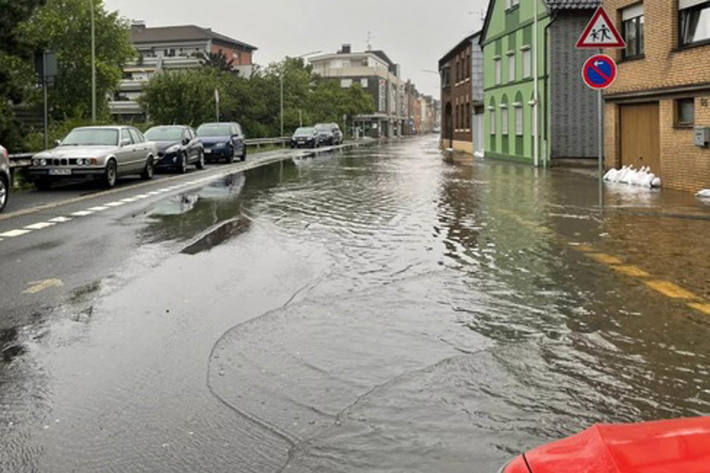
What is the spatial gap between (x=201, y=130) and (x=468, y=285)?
31359mm

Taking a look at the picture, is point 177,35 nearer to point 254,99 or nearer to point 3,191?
point 254,99

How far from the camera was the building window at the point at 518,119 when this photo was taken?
35812 mm

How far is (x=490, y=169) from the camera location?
3003cm

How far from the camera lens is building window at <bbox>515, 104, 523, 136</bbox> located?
3581 centimetres

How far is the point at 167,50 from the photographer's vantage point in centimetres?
11150

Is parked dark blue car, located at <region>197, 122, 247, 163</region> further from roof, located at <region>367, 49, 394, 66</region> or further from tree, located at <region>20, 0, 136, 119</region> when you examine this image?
roof, located at <region>367, 49, 394, 66</region>

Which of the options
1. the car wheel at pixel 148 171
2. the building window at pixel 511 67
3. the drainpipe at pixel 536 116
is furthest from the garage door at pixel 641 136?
the building window at pixel 511 67

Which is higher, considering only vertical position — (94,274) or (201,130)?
(201,130)

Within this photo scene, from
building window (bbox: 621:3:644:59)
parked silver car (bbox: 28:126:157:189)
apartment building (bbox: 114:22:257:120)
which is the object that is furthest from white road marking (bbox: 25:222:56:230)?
apartment building (bbox: 114:22:257:120)

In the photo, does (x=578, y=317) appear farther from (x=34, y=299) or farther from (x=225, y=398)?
(x=34, y=299)

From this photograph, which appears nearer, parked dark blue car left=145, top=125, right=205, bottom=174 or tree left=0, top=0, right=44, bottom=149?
parked dark blue car left=145, top=125, right=205, bottom=174

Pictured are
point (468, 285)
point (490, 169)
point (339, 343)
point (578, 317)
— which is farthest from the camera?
point (490, 169)

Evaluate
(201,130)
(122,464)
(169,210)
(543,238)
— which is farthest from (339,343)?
(201,130)

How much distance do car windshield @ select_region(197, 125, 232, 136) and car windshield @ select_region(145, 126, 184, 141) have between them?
728cm
